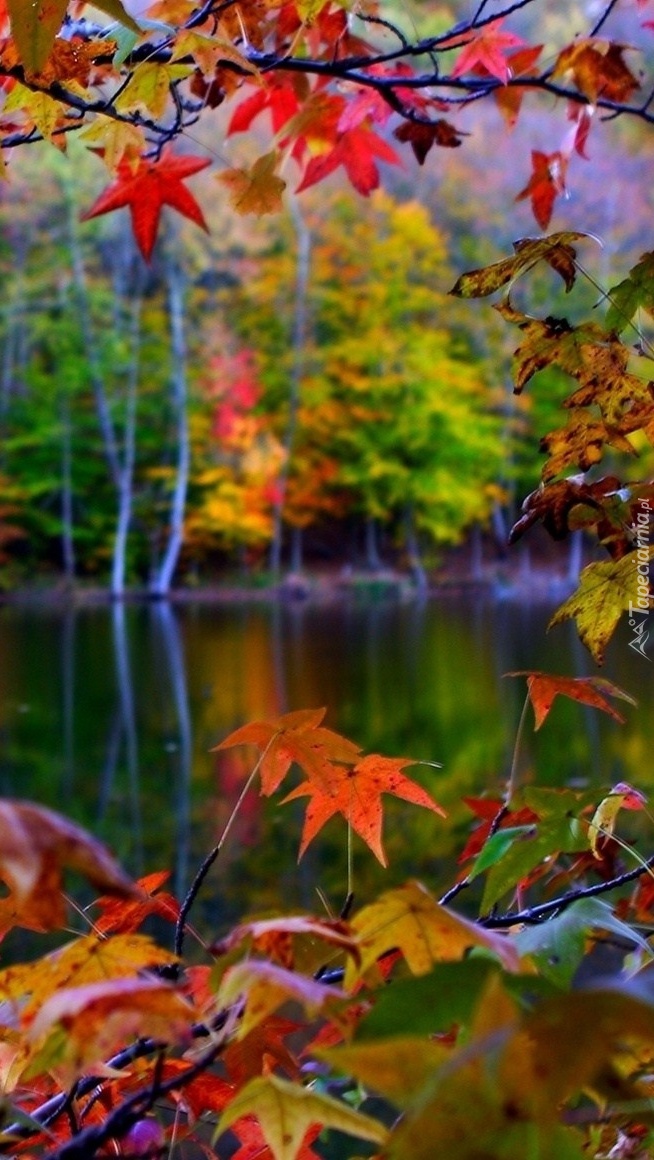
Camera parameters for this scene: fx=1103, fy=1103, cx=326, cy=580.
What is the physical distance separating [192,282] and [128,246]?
1.18 meters

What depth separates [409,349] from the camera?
59.4ft

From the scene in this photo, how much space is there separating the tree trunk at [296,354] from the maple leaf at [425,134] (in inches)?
645

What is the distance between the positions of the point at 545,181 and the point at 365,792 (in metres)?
0.58

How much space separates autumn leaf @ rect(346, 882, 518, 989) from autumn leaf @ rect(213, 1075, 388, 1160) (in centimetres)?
4

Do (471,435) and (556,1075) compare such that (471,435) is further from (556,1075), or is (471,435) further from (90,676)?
(556,1075)

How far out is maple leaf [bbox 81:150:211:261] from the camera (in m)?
0.87

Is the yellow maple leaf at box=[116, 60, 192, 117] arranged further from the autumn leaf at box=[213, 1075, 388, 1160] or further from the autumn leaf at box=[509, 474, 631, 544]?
the autumn leaf at box=[213, 1075, 388, 1160]

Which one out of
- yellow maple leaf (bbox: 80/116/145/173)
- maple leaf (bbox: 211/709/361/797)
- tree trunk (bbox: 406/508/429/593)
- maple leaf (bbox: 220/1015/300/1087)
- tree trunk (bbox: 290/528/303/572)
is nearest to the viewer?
maple leaf (bbox: 220/1015/300/1087)

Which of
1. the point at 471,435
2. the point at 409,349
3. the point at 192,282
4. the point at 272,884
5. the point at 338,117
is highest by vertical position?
the point at 192,282

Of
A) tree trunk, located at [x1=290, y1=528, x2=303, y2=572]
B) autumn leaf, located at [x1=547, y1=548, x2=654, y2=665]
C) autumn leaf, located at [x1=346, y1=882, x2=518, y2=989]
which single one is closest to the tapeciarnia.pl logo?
autumn leaf, located at [x1=547, y1=548, x2=654, y2=665]

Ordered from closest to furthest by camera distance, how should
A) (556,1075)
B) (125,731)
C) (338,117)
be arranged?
1. (556,1075)
2. (338,117)
3. (125,731)

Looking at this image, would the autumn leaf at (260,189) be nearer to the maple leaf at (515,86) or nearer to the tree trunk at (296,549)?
the maple leaf at (515,86)

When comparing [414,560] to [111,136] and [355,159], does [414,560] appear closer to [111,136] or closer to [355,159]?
[355,159]

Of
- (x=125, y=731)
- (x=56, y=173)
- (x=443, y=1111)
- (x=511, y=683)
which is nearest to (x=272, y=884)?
(x=125, y=731)
